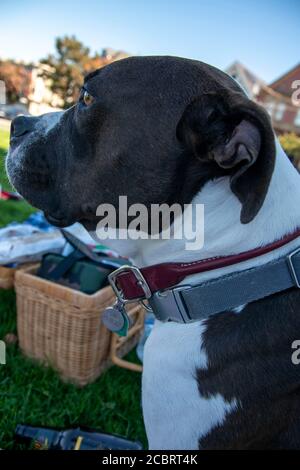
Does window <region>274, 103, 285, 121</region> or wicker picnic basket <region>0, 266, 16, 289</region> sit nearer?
wicker picnic basket <region>0, 266, 16, 289</region>

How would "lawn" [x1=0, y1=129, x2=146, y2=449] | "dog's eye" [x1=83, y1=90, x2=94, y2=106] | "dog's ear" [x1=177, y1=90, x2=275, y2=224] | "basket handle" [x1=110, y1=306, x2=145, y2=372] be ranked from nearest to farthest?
"dog's ear" [x1=177, y1=90, x2=275, y2=224] < "dog's eye" [x1=83, y1=90, x2=94, y2=106] < "lawn" [x1=0, y1=129, x2=146, y2=449] < "basket handle" [x1=110, y1=306, x2=145, y2=372]

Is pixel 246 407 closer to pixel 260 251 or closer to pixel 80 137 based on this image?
pixel 260 251

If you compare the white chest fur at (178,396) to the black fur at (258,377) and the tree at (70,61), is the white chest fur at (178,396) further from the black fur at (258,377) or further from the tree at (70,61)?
the tree at (70,61)

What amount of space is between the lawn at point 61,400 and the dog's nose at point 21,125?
263mm

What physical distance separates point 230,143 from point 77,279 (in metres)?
1.74

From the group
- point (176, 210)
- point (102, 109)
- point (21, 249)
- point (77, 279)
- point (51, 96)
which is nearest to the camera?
point (176, 210)

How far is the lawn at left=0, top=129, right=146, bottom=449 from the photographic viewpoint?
8.23 ft

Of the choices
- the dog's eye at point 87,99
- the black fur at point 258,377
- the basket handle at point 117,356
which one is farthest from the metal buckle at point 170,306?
the basket handle at point 117,356

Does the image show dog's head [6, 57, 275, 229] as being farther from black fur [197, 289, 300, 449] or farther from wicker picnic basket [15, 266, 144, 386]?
wicker picnic basket [15, 266, 144, 386]

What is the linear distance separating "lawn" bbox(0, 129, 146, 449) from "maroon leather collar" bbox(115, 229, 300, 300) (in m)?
1.01

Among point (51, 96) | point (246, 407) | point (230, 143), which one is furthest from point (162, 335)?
point (51, 96)

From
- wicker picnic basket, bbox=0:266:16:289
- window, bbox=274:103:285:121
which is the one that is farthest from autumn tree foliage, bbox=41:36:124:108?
wicker picnic basket, bbox=0:266:16:289

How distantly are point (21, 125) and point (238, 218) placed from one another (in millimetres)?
1055
